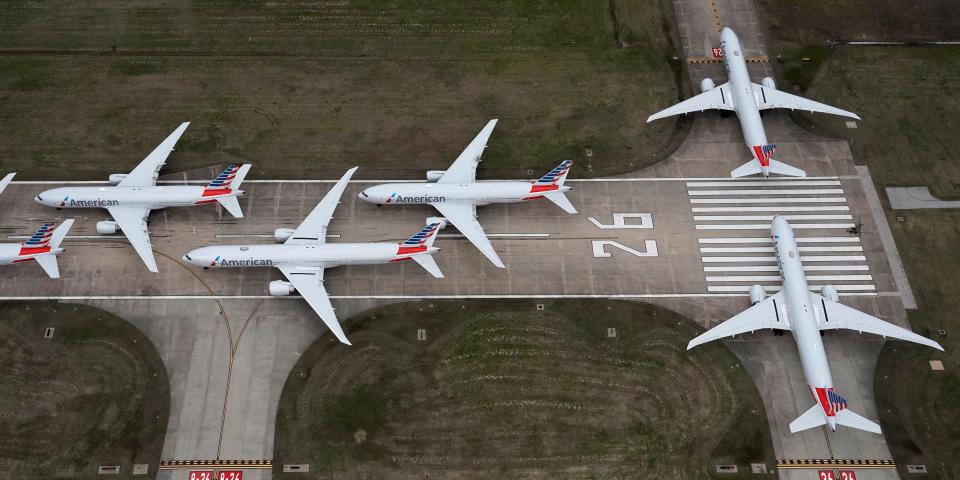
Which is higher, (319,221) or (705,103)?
(705,103)

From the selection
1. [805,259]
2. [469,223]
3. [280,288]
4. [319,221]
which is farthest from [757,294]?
[280,288]

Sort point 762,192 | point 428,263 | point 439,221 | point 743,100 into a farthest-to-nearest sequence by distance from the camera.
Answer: point 743,100
point 762,192
point 439,221
point 428,263

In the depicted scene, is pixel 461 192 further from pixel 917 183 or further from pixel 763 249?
pixel 917 183

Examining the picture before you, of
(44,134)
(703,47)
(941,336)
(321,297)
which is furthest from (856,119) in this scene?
(44,134)

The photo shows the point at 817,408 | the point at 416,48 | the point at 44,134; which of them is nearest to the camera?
the point at 817,408

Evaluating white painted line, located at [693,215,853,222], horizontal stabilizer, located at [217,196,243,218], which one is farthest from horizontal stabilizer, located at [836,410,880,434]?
horizontal stabilizer, located at [217,196,243,218]

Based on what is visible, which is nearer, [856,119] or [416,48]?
[856,119]

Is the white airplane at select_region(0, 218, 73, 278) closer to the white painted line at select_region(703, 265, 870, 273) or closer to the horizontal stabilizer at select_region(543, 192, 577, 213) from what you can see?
the horizontal stabilizer at select_region(543, 192, 577, 213)

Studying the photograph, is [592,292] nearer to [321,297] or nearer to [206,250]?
[321,297]
